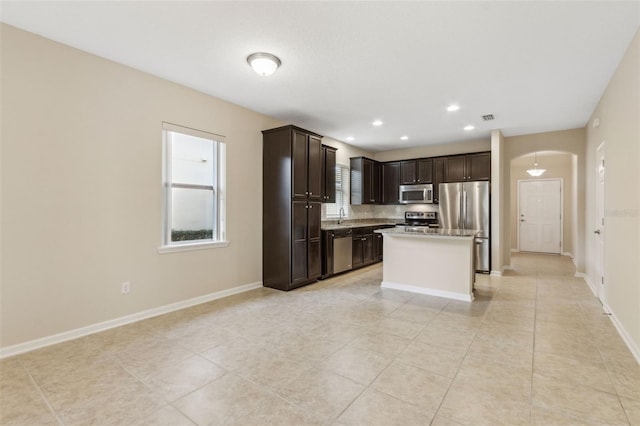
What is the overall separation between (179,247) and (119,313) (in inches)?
36.8

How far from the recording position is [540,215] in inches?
344

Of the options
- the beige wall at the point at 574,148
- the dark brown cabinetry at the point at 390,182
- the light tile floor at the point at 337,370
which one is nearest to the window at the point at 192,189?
the light tile floor at the point at 337,370

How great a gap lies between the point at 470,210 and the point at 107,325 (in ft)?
20.1

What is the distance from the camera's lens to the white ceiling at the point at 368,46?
237 centimetres

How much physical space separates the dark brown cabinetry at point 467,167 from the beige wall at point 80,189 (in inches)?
199

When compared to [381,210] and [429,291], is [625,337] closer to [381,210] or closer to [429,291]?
[429,291]

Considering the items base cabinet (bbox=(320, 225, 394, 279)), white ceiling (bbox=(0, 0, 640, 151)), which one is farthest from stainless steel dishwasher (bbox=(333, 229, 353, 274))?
white ceiling (bbox=(0, 0, 640, 151))

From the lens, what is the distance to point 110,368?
2.38 meters

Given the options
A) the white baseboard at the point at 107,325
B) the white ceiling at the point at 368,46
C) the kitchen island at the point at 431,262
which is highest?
the white ceiling at the point at 368,46

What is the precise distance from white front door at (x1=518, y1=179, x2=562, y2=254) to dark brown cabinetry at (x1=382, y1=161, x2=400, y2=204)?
437 cm

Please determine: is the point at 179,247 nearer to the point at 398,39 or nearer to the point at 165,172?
the point at 165,172

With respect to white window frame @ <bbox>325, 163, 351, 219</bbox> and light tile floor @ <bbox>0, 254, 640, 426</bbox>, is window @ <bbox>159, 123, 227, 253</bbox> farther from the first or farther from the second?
white window frame @ <bbox>325, 163, 351, 219</bbox>

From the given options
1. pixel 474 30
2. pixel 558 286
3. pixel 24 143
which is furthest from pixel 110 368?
pixel 558 286

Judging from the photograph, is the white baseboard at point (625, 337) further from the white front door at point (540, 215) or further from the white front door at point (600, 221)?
the white front door at point (540, 215)
